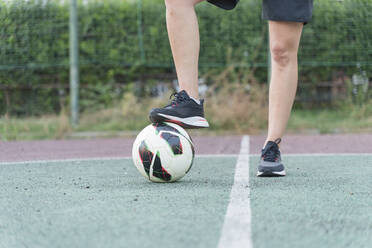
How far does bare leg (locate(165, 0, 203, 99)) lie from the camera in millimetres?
3195

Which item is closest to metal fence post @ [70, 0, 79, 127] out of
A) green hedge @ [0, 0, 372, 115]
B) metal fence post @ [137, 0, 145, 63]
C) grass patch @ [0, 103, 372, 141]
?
grass patch @ [0, 103, 372, 141]

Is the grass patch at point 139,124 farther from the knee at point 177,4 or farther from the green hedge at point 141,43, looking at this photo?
the knee at point 177,4

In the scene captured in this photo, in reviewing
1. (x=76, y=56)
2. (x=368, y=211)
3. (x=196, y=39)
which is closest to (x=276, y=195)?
(x=368, y=211)

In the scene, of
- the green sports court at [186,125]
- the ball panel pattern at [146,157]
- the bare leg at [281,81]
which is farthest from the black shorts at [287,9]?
the ball panel pattern at [146,157]

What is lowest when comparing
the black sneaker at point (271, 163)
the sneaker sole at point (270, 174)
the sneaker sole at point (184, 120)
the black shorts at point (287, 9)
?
the sneaker sole at point (270, 174)

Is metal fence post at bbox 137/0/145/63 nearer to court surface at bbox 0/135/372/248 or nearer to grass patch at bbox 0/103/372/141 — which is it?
grass patch at bbox 0/103/372/141

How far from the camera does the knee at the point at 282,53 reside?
11.2ft

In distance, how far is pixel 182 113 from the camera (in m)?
3.12

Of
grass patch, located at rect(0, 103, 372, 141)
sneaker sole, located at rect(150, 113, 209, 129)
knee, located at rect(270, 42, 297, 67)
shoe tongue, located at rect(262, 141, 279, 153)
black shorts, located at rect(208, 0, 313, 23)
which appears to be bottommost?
grass patch, located at rect(0, 103, 372, 141)

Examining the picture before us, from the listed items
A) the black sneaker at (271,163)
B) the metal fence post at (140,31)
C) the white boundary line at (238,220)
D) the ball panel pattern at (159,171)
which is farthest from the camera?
the metal fence post at (140,31)

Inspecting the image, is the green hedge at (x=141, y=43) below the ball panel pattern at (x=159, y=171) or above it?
above

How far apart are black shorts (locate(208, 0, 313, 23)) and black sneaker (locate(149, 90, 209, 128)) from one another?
634mm

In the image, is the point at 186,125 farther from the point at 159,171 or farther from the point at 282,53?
Answer: the point at 282,53

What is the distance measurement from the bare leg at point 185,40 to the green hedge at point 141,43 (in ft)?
17.4
